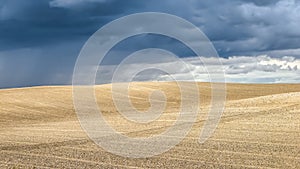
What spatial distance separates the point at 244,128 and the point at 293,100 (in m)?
23.5

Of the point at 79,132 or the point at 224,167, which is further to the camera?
the point at 79,132

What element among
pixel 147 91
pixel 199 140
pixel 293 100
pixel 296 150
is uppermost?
pixel 296 150

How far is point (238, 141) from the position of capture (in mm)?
26453

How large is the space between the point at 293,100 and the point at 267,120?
18.3m

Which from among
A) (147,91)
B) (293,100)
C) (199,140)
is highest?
(199,140)

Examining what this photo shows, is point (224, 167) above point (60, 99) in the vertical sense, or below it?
above

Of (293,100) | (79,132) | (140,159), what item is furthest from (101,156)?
(293,100)

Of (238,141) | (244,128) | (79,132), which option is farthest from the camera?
(79,132)

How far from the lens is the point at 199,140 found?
27.6 m

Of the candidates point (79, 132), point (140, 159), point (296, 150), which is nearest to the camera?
point (140, 159)

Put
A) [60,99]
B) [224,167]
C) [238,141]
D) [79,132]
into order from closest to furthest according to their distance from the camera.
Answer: [224,167] < [238,141] < [79,132] < [60,99]

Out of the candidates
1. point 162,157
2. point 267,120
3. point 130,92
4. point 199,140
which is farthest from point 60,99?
point 162,157

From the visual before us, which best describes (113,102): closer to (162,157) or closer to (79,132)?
(79,132)

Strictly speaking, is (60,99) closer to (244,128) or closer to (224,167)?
(244,128)
